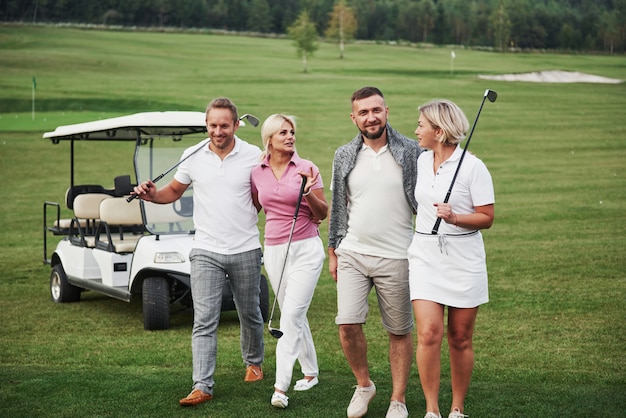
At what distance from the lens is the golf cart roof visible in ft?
30.3

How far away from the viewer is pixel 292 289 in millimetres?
5984

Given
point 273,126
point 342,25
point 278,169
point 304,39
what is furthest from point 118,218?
point 342,25

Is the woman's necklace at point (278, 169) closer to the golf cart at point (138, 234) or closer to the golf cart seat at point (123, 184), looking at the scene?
the golf cart at point (138, 234)

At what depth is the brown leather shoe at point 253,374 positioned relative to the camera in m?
6.52

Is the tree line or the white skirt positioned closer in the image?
the white skirt

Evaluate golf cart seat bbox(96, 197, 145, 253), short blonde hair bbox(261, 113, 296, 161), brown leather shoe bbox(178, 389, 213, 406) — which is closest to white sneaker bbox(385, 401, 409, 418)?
brown leather shoe bbox(178, 389, 213, 406)

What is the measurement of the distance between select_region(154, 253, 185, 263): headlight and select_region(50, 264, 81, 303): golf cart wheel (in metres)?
2.06

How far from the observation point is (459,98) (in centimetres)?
3962

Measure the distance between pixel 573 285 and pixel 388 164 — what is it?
5629 millimetres

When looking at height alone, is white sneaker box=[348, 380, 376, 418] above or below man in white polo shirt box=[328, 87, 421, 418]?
below

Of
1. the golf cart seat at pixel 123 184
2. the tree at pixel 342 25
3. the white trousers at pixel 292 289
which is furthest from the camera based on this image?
the tree at pixel 342 25

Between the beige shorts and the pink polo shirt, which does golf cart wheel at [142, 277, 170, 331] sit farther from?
the beige shorts

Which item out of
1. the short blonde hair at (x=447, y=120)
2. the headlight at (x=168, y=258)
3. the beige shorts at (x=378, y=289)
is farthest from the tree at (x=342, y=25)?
the short blonde hair at (x=447, y=120)

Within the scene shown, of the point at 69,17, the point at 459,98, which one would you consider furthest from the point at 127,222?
the point at 69,17
